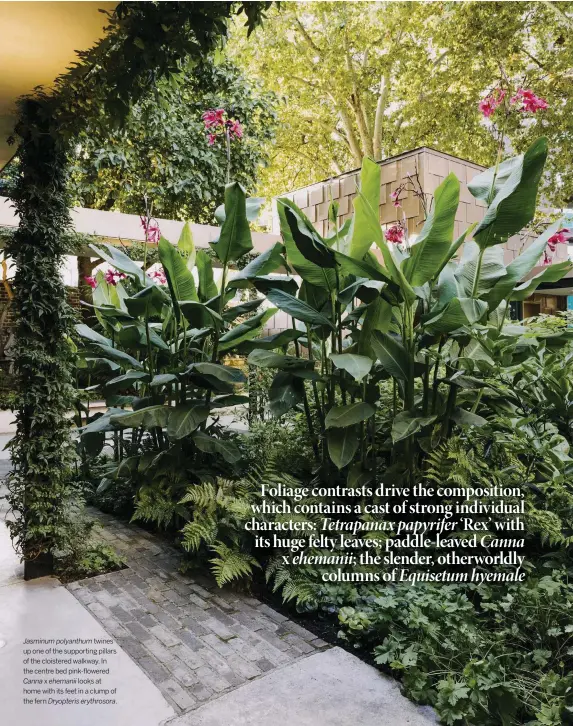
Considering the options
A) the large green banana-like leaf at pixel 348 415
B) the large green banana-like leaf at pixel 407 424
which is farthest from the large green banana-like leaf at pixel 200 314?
the large green banana-like leaf at pixel 407 424

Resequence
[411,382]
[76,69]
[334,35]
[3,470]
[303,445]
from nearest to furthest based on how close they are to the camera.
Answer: [76,69]
[411,382]
[303,445]
[3,470]
[334,35]

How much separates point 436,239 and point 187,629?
2031 millimetres

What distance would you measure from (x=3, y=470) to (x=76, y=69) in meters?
3.83

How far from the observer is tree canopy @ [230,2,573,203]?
1108 cm

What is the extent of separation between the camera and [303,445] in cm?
340

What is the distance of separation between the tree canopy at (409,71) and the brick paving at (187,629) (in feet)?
35.3

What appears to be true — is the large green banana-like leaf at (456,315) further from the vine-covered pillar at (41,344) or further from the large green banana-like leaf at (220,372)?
the vine-covered pillar at (41,344)

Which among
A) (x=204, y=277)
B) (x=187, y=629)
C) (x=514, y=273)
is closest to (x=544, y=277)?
(x=514, y=273)

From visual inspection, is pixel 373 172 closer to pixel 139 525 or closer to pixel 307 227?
pixel 307 227

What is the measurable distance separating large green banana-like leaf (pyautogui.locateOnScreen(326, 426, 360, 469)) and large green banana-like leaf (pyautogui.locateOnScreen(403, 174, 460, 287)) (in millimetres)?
790

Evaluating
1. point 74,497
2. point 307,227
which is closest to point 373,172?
point 307,227

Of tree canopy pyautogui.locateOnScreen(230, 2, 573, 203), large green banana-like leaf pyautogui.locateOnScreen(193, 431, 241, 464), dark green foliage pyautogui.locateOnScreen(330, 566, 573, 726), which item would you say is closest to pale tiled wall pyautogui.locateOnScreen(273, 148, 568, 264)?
large green banana-like leaf pyautogui.locateOnScreen(193, 431, 241, 464)

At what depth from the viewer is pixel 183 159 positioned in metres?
10.5

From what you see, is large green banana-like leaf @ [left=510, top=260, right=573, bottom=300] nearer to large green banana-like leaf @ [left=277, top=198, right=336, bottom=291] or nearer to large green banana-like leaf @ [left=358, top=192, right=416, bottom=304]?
large green banana-like leaf @ [left=358, top=192, right=416, bottom=304]
